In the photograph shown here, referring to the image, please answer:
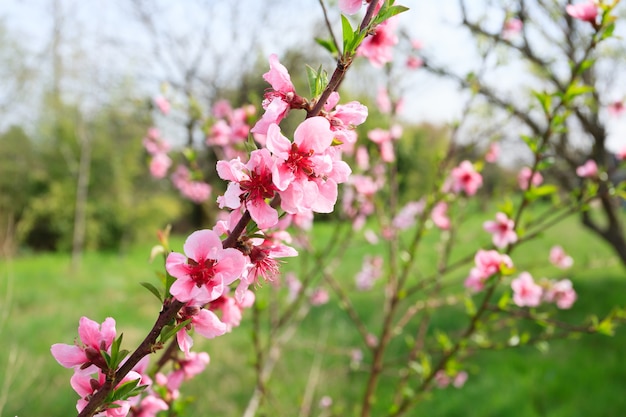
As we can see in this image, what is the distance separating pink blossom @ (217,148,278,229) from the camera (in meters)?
0.66

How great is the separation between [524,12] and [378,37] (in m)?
2.22

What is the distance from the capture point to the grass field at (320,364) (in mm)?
3398

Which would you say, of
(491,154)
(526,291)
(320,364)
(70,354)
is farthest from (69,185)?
(70,354)

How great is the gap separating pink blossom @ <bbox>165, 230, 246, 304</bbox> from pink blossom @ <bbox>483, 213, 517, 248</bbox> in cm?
128

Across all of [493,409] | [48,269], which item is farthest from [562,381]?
[48,269]

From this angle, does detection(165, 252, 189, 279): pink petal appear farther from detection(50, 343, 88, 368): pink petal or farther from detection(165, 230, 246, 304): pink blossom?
detection(50, 343, 88, 368): pink petal

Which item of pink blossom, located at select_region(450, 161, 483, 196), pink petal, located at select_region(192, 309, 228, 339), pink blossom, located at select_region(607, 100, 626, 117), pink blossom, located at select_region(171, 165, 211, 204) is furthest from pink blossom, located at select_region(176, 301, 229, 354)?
pink blossom, located at select_region(607, 100, 626, 117)

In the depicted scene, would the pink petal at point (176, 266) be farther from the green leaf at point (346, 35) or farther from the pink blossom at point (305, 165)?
the green leaf at point (346, 35)

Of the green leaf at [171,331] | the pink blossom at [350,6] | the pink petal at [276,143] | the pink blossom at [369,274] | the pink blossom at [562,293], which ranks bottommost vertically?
the pink blossom at [562,293]

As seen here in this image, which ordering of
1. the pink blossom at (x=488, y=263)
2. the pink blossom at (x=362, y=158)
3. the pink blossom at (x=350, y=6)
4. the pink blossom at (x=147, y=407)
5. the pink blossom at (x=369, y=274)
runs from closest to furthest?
the pink blossom at (x=350, y=6)
the pink blossom at (x=147, y=407)
the pink blossom at (x=488, y=263)
the pink blossom at (x=362, y=158)
the pink blossom at (x=369, y=274)

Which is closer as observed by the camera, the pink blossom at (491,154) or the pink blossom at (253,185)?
the pink blossom at (253,185)

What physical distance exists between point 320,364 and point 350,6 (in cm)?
368

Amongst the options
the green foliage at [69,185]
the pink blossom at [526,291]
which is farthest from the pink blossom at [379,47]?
the green foliage at [69,185]

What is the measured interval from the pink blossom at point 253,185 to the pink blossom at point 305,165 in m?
0.02
